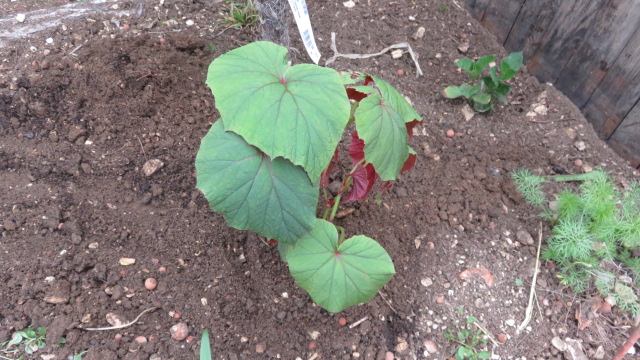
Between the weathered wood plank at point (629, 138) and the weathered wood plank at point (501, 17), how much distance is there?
2.83 ft

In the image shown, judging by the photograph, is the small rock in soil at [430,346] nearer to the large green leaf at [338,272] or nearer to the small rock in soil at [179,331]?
the large green leaf at [338,272]

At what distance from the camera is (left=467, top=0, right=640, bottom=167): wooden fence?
222 centimetres

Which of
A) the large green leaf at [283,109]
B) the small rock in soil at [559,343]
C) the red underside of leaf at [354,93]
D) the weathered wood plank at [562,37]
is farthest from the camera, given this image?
the weathered wood plank at [562,37]

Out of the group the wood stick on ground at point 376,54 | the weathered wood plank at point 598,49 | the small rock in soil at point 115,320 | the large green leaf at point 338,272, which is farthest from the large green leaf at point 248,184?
the weathered wood plank at point 598,49

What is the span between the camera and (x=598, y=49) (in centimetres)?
233

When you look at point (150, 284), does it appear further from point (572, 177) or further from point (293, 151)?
point (572, 177)

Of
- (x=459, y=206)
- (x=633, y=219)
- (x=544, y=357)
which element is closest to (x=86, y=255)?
(x=459, y=206)

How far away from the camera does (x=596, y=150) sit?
239cm

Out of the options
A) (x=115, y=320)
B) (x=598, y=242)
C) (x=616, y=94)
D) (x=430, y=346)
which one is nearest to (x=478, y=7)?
(x=616, y=94)

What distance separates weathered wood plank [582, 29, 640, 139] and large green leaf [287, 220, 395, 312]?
1.78m

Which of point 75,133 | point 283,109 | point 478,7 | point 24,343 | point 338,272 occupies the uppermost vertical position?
point 283,109

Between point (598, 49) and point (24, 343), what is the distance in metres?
2.95

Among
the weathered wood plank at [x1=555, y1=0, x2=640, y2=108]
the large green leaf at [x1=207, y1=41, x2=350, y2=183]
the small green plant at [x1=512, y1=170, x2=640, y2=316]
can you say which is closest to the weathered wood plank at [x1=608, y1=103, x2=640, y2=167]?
the weathered wood plank at [x1=555, y1=0, x2=640, y2=108]

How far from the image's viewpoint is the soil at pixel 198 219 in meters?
1.68
